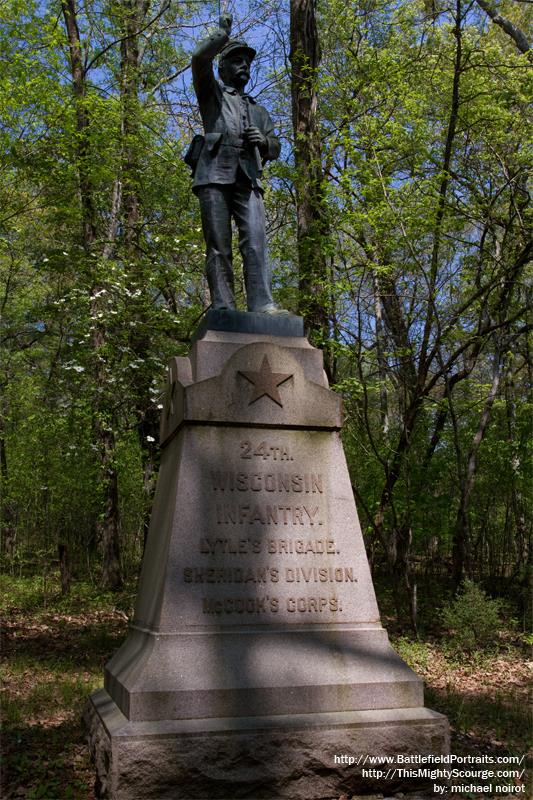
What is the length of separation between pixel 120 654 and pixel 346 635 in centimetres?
170

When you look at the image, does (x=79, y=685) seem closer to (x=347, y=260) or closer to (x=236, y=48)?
(x=236, y=48)

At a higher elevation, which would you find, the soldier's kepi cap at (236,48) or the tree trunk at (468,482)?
the soldier's kepi cap at (236,48)

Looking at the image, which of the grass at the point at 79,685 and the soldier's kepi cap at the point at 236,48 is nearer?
the grass at the point at 79,685

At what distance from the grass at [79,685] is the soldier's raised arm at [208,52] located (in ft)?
17.3

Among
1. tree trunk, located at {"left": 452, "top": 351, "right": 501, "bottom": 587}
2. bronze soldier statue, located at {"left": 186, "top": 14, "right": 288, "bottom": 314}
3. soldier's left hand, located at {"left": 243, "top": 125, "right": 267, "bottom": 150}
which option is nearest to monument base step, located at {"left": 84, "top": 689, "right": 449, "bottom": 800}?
bronze soldier statue, located at {"left": 186, "top": 14, "right": 288, "bottom": 314}

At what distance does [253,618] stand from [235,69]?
4.57 metres

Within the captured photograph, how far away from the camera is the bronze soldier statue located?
19.5 feet

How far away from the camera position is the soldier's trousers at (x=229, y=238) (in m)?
5.95

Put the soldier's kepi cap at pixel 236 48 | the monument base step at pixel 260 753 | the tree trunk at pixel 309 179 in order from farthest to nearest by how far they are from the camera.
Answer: the tree trunk at pixel 309 179 < the soldier's kepi cap at pixel 236 48 < the monument base step at pixel 260 753

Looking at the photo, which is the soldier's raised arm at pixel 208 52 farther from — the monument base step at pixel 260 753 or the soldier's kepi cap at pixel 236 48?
the monument base step at pixel 260 753

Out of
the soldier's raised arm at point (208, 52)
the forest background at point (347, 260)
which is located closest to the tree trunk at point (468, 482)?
the forest background at point (347, 260)

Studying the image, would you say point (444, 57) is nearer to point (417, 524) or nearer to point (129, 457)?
point (417, 524)

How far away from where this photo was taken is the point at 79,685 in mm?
7527

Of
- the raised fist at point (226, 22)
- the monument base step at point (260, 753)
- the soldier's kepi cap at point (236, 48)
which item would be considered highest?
the soldier's kepi cap at point (236, 48)
